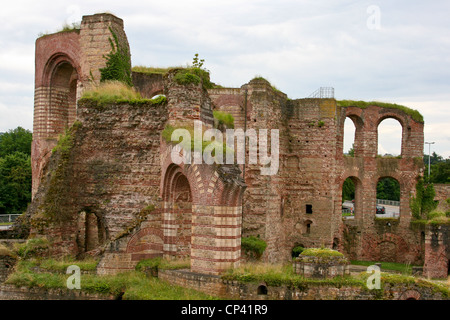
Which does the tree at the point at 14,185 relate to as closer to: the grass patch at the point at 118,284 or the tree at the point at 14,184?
the tree at the point at 14,184

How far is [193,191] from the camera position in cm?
1398

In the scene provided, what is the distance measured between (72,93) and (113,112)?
962cm

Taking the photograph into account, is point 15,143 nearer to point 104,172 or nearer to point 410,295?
point 104,172

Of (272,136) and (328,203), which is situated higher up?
(272,136)

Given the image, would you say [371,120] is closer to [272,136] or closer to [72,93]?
[272,136]

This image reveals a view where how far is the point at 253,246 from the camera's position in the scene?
20.9m

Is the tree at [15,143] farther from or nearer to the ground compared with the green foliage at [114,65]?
nearer to the ground

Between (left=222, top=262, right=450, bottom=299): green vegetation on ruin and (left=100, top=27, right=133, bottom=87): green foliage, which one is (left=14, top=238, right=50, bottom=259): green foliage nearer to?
(left=222, top=262, right=450, bottom=299): green vegetation on ruin

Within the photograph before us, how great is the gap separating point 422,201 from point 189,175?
18301 millimetres

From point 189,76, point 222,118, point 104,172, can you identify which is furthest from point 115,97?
point 222,118

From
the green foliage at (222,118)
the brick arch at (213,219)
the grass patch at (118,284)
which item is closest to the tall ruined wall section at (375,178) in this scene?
the green foliage at (222,118)

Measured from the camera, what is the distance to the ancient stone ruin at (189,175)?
48.5 ft

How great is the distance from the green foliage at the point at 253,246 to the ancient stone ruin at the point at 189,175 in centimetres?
40
